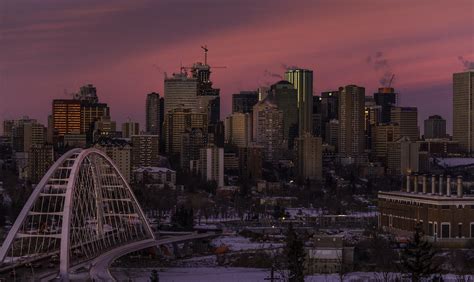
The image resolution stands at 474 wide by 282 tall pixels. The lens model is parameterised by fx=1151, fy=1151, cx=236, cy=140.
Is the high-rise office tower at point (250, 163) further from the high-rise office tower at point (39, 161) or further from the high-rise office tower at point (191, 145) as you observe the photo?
the high-rise office tower at point (39, 161)

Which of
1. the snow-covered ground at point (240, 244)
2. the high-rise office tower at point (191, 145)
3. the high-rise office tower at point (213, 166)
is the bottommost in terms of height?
the snow-covered ground at point (240, 244)

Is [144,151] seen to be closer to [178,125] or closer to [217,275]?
[178,125]

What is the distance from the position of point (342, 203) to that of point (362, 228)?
425 inches

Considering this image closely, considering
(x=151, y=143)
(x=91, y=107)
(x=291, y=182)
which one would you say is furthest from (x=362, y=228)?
(x=91, y=107)

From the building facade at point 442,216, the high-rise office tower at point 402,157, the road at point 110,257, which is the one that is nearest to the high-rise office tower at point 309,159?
the high-rise office tower at point 402,157

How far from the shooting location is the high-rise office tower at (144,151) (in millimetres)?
61062

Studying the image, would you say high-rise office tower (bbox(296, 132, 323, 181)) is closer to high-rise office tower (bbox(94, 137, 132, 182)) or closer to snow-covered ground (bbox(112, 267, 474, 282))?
high-rise office tower (bbox(94, 137, 132, 182))

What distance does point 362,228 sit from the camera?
3322 centimetres

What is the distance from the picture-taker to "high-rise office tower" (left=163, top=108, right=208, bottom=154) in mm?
69750

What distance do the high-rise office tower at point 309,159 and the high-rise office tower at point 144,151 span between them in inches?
311

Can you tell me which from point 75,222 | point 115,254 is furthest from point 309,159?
point 115,254

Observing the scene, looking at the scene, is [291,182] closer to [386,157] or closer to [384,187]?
[384,187]

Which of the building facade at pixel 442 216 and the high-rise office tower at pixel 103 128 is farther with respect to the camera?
the high-rise office tower at pixel 103 128

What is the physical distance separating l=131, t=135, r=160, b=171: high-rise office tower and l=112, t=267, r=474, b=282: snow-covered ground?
37830mm
